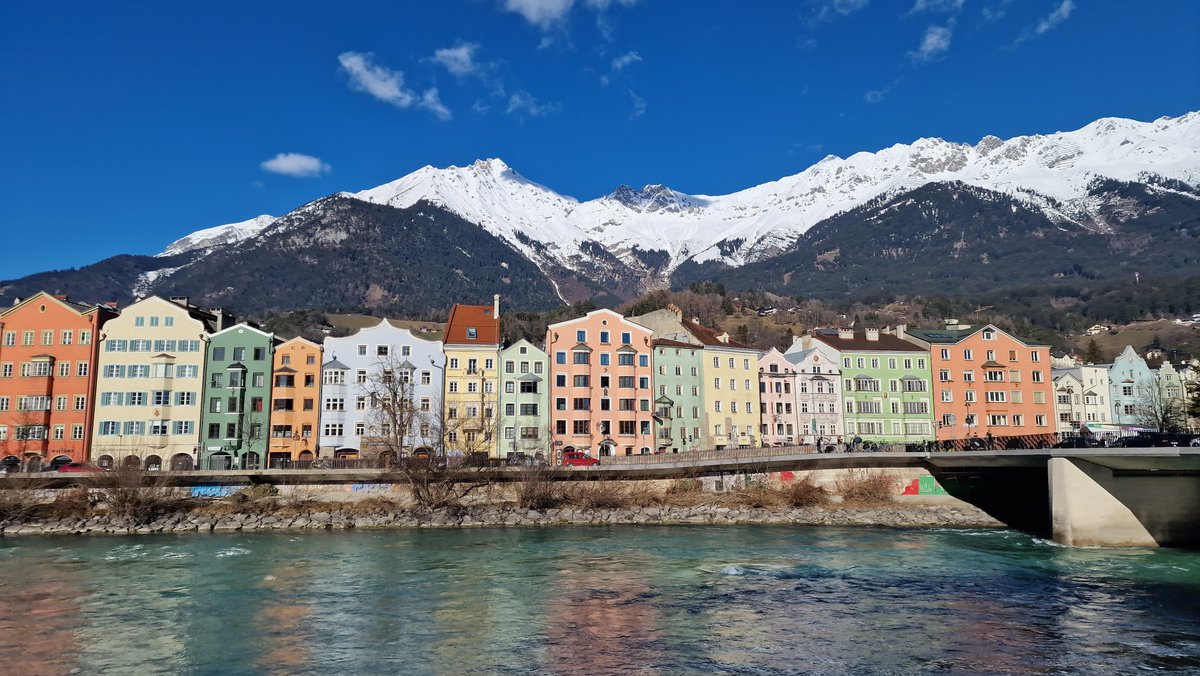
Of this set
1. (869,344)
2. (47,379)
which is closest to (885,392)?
(869,344)

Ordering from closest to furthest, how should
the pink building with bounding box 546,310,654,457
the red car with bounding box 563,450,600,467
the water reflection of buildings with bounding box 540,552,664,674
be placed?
the water reflection of buildings with bounding box 540,552,664,674 → the red car with bounding box 563,450,600,467 → the pink building with bounding box 546,310,654,457

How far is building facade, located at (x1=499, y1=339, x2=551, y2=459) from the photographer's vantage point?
265 ft

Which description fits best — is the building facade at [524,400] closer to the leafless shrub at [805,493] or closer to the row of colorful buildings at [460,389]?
the row of colorful buildings at [460,389]

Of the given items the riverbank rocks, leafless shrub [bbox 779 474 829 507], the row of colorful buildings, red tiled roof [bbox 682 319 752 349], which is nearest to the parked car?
the riverbank rocks

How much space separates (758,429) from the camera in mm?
89688

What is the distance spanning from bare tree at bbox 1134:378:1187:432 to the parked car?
57268 mm

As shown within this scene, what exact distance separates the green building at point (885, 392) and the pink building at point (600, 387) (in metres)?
22.2

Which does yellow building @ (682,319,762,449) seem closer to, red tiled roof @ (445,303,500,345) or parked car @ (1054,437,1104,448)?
red tiled roof @ (445,303,500,345)

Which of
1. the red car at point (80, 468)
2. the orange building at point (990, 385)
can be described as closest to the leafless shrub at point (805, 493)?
the orange building at point (990, 385)

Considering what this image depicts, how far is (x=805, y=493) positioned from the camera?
66438 millimetres

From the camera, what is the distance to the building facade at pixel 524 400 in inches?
3179

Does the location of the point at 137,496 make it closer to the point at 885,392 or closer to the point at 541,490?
the point at 541,490

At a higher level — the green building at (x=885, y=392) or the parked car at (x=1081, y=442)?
the green building at (x=885, y=392)

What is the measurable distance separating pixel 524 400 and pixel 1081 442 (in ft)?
153
